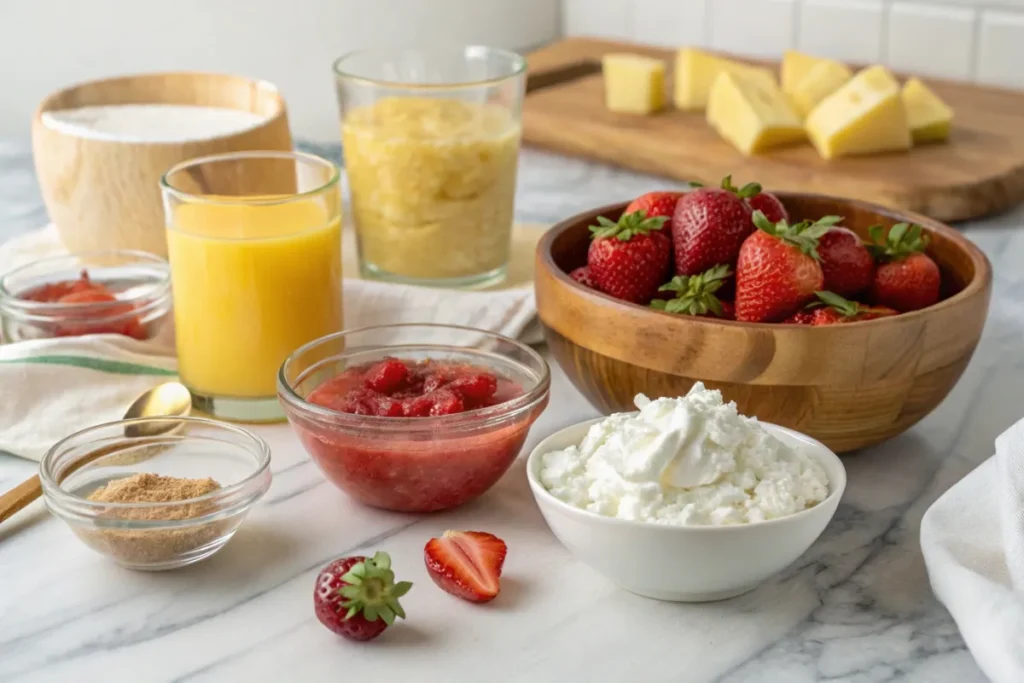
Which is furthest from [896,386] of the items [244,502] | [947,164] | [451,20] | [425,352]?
[451,20]

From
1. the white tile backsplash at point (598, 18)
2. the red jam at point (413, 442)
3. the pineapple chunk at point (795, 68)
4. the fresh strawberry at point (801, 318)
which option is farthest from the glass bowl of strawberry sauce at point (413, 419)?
the white tile backsplash at point (598, 18)

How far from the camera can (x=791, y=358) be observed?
1.09 meters

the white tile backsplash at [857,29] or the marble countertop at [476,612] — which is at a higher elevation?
the white tile backsplash at [857,29]

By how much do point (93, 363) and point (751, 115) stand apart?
1105 millimetres

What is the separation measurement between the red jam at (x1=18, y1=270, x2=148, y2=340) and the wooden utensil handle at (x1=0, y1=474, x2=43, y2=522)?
11.5 inches

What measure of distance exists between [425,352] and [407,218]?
36cm

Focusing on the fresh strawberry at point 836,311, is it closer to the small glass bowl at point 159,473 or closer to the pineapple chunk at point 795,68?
the small glass bowl at point 159,473

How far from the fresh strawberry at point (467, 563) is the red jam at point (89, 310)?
0.55m

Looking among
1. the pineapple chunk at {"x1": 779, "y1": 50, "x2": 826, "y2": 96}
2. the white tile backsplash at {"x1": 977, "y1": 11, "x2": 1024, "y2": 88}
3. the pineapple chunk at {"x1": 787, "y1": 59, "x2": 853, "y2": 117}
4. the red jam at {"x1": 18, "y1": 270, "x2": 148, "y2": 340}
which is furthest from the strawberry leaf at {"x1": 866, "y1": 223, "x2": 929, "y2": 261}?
the white tile backsplash at {"x1": 977, "y1": 11, "x2": 1024, "y2": 88}

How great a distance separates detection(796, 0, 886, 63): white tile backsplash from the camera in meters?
2.43

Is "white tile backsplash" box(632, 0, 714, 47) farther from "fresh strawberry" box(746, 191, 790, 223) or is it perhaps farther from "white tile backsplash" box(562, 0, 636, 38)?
"fresh strawberry" box(746, 191, 790, 223)

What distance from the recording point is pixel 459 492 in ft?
3.61

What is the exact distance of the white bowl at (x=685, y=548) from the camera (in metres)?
0.90

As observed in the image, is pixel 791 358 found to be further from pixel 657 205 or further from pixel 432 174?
pixel 432 174
